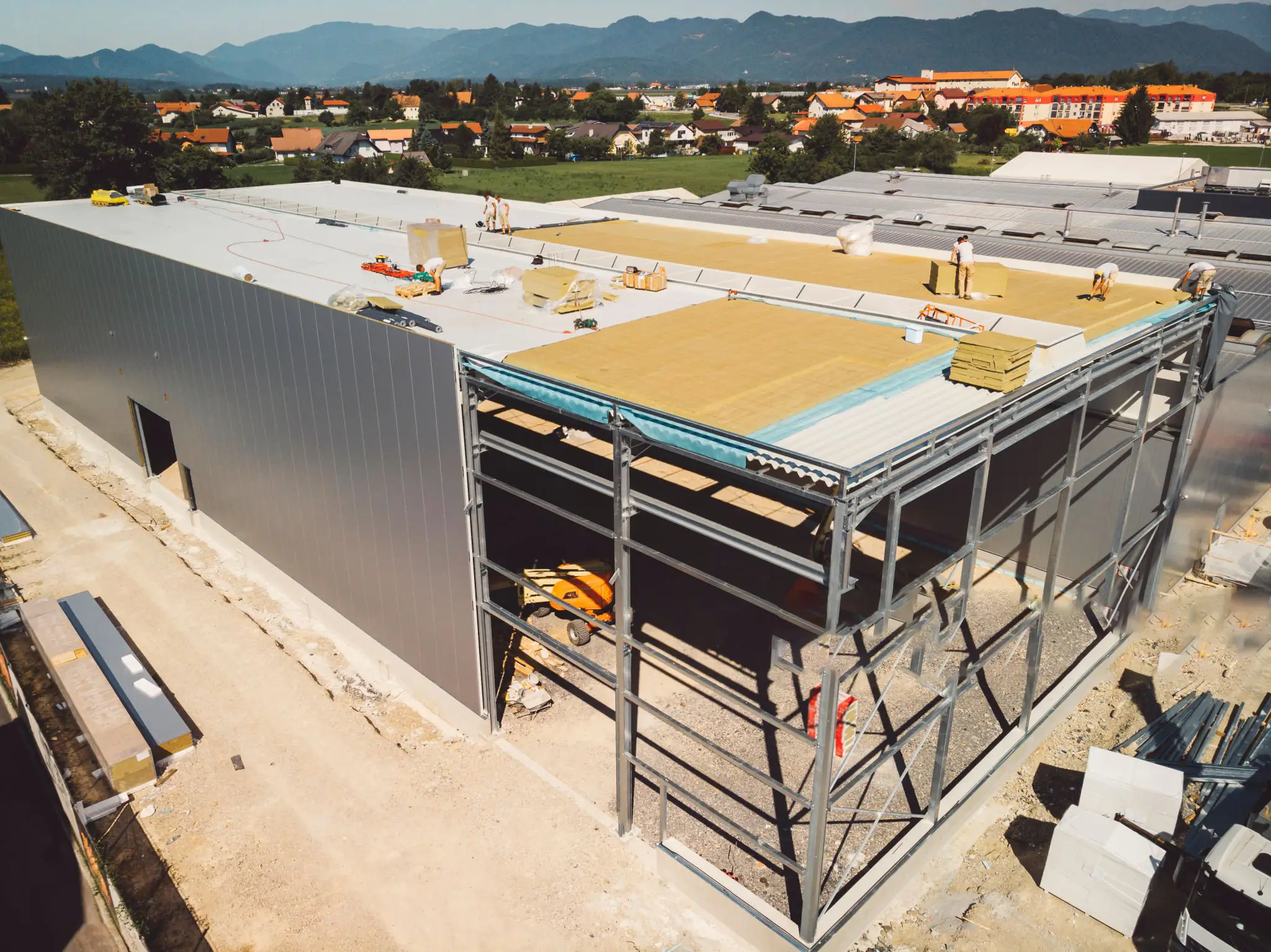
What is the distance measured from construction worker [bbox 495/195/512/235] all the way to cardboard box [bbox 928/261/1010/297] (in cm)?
1223

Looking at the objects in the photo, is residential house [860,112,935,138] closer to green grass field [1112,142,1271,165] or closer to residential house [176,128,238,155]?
green grass field [1112,142,1271,165]

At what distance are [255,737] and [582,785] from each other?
6.22 meters

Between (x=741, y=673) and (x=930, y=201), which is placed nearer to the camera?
(x=741, y=673)

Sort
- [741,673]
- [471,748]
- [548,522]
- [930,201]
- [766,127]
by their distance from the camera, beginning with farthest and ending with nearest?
1. [766,127]
2. [930,201]
3. [548,522]
4. [741,673]
5. [471,748]

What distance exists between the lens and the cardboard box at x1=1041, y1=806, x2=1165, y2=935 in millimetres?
11969

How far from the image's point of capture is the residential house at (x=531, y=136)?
405ft

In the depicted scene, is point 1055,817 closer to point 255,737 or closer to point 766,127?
point 255,737

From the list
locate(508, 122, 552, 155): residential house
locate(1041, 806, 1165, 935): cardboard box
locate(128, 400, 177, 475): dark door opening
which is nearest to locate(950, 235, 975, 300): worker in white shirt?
locate(1041, 806, 1165, 935): cardboard box

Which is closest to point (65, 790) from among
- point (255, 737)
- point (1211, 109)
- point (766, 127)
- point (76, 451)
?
point (255, 737)

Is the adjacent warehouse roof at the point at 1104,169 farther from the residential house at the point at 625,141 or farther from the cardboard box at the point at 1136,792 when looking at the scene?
the residential house at the point at 625,141

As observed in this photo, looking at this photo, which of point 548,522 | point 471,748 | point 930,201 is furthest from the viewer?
point 930,201

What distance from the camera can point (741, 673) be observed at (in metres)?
17.5

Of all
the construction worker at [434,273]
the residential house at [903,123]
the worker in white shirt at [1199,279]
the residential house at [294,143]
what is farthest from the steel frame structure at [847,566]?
the residential house at [294,143]

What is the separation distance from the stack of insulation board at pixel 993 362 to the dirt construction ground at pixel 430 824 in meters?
7.19
